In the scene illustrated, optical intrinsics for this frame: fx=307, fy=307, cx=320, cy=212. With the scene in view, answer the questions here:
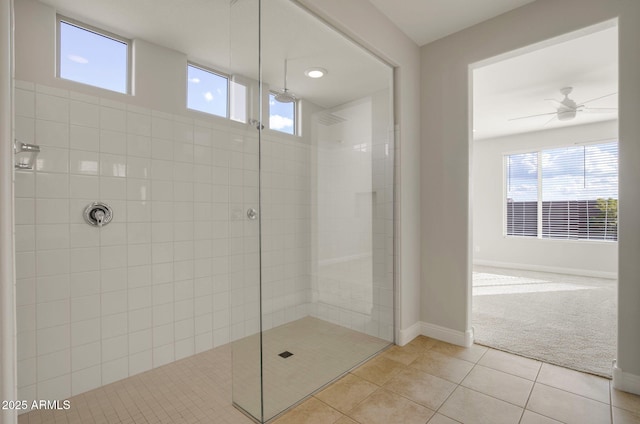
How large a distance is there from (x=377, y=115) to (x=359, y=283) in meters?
1.42

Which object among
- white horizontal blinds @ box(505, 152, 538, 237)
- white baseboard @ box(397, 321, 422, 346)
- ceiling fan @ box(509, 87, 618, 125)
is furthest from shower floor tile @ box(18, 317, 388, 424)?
white horizontal blinds @ box(505, 152, 538, 237)

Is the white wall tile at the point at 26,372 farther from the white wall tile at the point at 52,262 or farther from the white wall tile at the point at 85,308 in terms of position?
the white wall tile at the point at 52,262

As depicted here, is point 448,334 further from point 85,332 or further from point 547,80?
point 547,80

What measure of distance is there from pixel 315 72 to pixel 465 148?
1408 mm

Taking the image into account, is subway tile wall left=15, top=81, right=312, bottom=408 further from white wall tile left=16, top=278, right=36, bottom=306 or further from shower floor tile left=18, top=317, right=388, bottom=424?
shower floor tile left=18, top=317, right=388, bottom=424

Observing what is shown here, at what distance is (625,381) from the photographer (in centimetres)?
195

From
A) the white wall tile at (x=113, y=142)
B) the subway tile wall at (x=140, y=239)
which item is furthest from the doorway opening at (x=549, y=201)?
the white wall tile at (x=113, y=142)

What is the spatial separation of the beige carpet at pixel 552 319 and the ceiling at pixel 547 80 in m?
2.41

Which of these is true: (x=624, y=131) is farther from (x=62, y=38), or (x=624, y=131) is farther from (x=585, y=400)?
(x=62, y=38)

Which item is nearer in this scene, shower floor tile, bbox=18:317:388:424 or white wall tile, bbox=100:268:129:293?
shower floor tile, bbox=18:317:388:424

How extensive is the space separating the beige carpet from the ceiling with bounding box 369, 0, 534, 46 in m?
2.72

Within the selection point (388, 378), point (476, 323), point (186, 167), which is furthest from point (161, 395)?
point (476, 323)

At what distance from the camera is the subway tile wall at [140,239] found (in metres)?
1.81

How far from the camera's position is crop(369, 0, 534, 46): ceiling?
2.31m
